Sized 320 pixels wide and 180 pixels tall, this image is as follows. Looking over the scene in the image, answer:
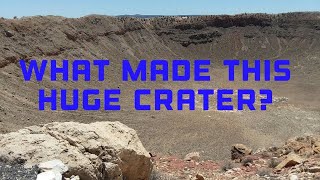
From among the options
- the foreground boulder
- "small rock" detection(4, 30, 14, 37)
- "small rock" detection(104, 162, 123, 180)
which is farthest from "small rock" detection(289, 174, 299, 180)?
"small rock" detection(4, 30, 14, 37)

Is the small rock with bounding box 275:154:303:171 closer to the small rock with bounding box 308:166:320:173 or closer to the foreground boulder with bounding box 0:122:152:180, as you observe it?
the small rock with bounding box 308:166:320:173

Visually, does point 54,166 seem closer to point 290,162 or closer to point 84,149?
point 84,149

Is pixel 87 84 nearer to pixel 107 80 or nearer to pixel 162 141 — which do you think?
pixel 107 80

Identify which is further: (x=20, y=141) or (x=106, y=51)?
(x=106, y=51)

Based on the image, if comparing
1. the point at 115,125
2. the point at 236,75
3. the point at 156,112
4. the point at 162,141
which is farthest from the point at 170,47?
the point at 115,125

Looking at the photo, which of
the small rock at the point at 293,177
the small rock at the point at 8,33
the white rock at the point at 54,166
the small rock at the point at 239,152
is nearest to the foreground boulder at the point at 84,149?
the white rock at the point at 54,166

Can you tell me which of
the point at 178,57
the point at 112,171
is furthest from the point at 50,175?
the point at 178,57

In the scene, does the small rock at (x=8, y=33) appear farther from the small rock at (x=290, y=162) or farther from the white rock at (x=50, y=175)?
the white rock at (x=50, y=175)
